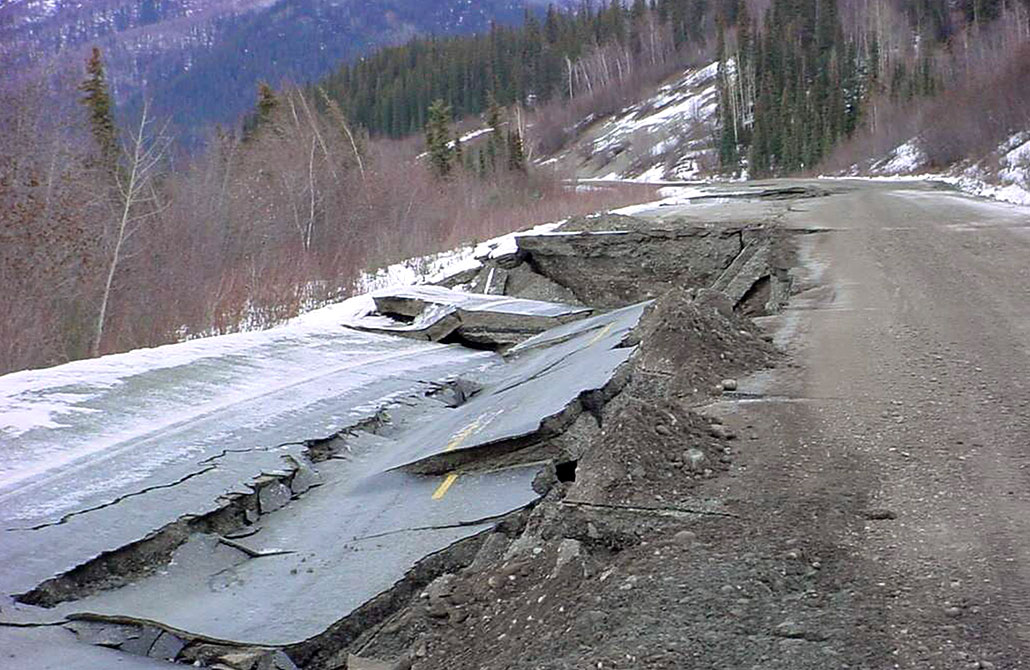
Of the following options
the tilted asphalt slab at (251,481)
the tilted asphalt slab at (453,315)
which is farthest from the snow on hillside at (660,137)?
the tilted asphalt slab at (251,481)

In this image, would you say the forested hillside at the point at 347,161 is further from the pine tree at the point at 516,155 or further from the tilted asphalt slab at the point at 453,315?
the tilted asphalt slab at the point at 453,315

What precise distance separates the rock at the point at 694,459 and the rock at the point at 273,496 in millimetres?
2767

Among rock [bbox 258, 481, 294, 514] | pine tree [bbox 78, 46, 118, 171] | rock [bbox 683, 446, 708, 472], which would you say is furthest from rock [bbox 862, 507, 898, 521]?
pine tree [bbox 78, 46, 118, 171]

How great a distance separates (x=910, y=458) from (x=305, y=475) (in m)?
3.93

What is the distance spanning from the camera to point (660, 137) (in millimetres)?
83875

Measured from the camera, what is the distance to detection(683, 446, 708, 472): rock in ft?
16.8

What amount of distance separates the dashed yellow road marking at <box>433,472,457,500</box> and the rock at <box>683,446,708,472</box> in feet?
5.25

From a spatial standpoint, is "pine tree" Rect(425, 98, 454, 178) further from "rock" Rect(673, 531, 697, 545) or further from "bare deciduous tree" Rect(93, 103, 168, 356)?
"rock" Rect(673, 531, 697, 545)

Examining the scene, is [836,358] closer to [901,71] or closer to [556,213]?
[556,213]

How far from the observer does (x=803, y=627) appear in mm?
3473

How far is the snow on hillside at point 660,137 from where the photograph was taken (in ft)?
253

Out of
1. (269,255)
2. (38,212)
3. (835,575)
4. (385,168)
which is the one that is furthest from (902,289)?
(385,168)

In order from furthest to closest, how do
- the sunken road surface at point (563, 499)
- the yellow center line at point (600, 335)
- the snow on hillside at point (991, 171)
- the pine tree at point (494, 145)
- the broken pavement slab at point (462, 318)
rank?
the pine tree at point (494, 145), the snow on hillside at point (991, 171), the broken pavement slab at point (462, 318), the yellow center line at point (600, 335), the sunken road surface at point (563, 499)

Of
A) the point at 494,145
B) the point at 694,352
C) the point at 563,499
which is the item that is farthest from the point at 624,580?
the point at 494,145
